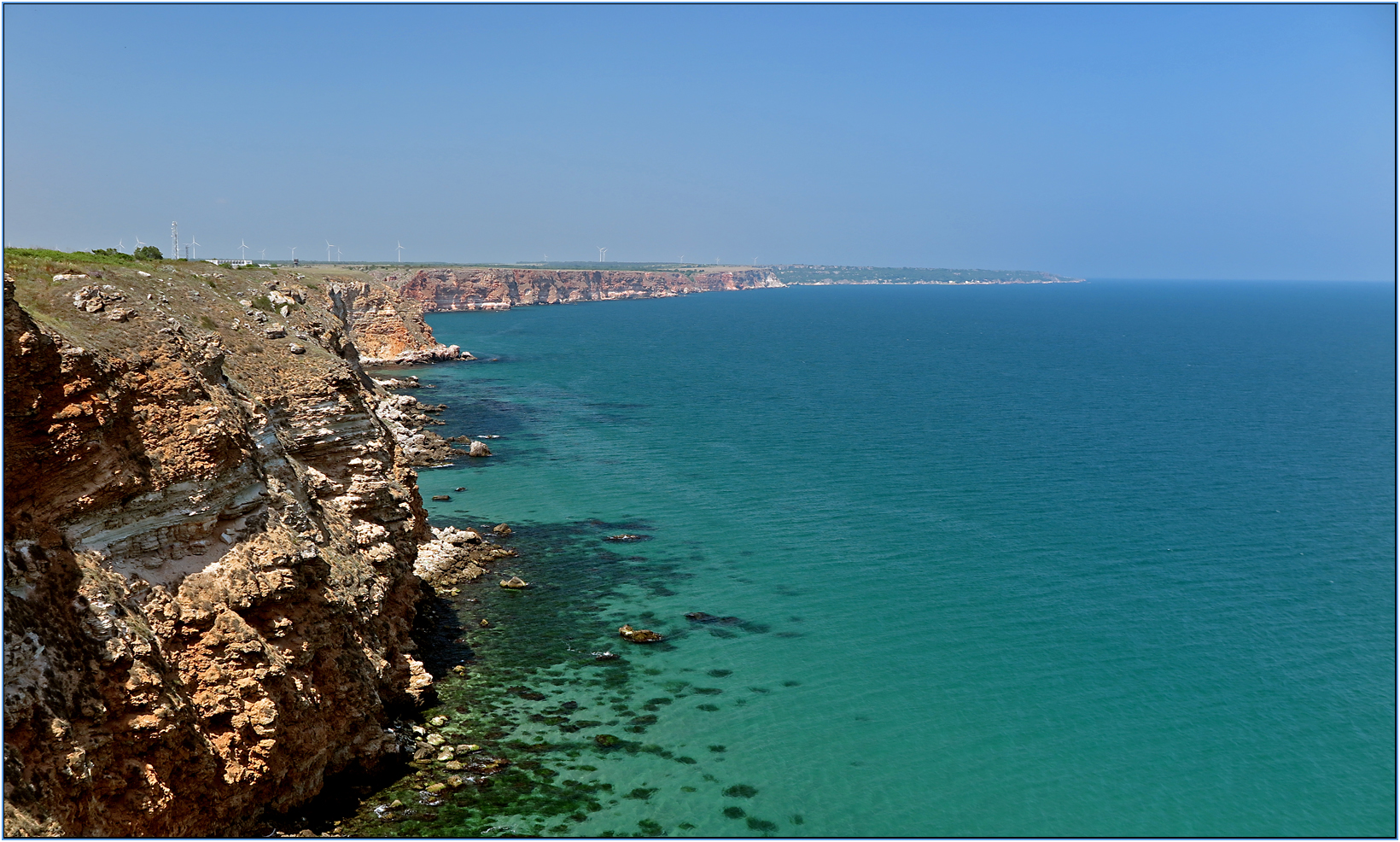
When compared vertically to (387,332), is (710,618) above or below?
below

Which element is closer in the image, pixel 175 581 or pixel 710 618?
pixel 175 581

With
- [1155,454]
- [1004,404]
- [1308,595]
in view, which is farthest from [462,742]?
[1004,404]

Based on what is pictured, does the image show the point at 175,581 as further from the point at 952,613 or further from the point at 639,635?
the point at 952,613

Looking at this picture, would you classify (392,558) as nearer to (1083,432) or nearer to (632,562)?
(632,562)

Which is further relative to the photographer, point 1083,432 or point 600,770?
point 1083,432

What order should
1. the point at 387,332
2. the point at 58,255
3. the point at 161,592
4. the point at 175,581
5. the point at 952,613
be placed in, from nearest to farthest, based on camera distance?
the point at 161,592 → the point at 175,581 → the point at 58,255 → the point at 952,613 → the point at 387,332

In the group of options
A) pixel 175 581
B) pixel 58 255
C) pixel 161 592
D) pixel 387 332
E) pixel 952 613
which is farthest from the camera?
pixel 387 332

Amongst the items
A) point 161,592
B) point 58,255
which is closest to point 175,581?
point 161,592
